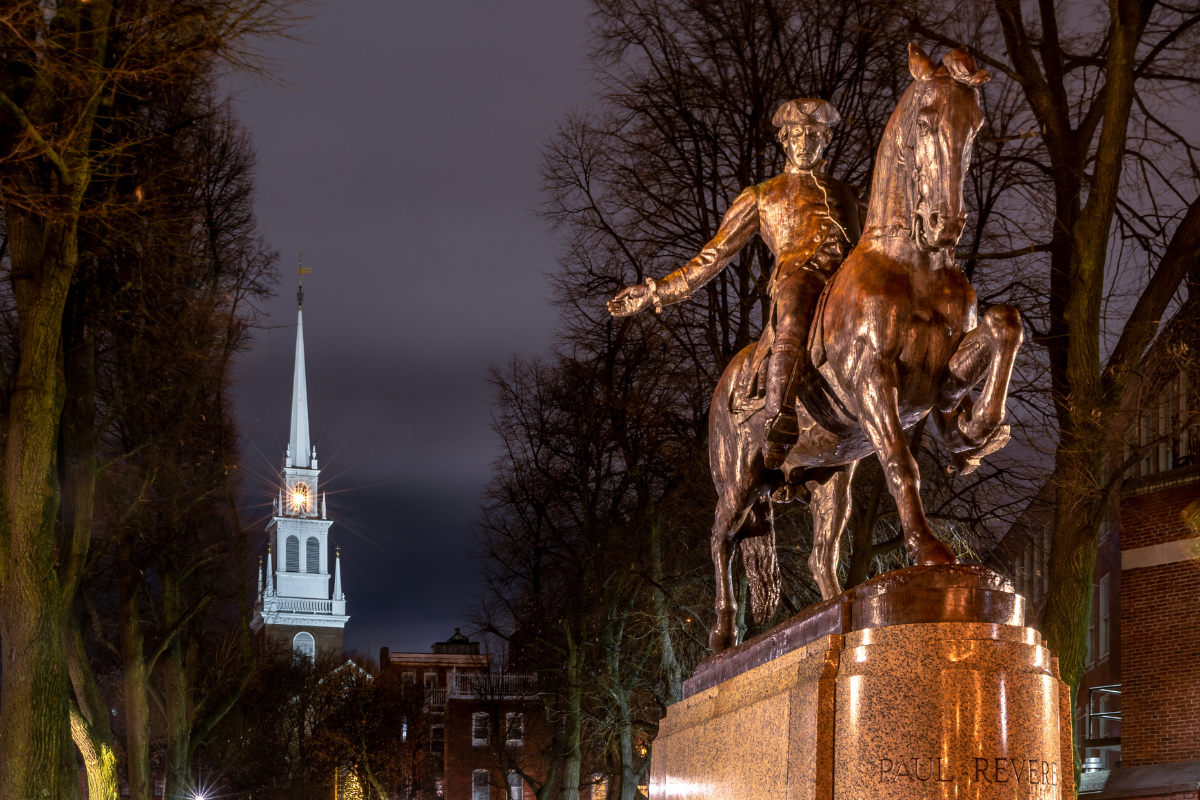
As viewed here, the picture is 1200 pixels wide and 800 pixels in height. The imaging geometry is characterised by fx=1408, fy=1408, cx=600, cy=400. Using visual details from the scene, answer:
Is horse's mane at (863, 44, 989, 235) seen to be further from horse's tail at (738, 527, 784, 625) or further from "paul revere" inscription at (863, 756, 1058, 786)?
horse's tail at (738, 527, 784, 625)

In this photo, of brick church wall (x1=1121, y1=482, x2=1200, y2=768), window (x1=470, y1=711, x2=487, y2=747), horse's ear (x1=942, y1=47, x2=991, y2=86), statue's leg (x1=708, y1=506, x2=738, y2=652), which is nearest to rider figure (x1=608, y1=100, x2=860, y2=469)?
statue's leg (x1=708, y1=506, x2=738, y2=652)

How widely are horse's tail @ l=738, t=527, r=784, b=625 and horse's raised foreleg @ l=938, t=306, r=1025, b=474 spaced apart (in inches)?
84.6

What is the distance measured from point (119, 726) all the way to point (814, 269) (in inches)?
2027


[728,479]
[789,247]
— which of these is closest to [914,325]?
[789,247]

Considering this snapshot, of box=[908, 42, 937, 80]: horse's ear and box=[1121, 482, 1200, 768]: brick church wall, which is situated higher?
box=[908, 42, 937, 80]: horse's ear

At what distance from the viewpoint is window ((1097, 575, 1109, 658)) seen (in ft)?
109

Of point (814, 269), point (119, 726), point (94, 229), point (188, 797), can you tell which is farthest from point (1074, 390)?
point (119, 726)

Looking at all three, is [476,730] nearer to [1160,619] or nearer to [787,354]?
[1160,619]

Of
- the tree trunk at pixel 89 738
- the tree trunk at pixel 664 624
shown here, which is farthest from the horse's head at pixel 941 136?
the tree trunk at pixel 664 624

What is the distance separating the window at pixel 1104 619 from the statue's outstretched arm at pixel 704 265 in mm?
26193

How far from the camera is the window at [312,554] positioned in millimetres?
137625

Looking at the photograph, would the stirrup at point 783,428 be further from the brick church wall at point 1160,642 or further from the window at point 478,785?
the window at point 478,785

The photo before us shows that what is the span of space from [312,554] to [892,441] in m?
135

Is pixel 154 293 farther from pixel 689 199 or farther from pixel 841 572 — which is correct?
pixel 841 572
